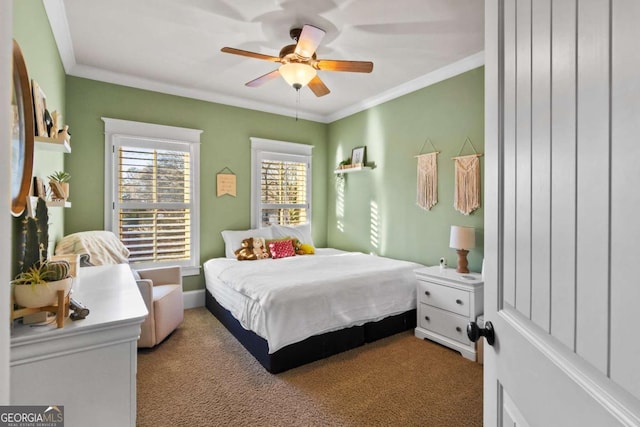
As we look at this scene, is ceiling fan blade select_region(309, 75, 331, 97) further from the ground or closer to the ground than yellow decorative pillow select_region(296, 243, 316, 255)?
further from the ground

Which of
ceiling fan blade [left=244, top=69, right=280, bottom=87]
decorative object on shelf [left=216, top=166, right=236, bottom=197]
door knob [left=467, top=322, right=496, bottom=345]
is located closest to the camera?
door knob [left=467, top=322, right=496, bottom=345]

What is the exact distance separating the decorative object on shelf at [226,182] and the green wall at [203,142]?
6 centimetres

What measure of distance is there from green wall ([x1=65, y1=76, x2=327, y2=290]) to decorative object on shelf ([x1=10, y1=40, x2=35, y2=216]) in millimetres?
2348

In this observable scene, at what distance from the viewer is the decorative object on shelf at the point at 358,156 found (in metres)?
4.49

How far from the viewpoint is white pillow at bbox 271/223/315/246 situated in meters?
4.45

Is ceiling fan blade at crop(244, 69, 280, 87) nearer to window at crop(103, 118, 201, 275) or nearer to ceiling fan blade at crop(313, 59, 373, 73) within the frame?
ceiling fan blade at crop(313, 59, 373, 73)

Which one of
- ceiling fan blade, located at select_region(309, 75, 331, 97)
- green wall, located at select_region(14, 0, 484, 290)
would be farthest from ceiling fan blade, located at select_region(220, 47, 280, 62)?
green wall, located at select_region(14, 0, 484, 290)

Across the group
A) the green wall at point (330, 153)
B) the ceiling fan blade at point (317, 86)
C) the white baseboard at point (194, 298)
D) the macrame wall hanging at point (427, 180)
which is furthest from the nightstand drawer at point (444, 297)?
the white baseboard at point (194, 298)

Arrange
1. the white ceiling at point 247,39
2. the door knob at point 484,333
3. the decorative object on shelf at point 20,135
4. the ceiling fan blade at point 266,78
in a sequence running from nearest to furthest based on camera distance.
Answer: the door knob at point 484,333, the decorative object on shelf at point 20,135, the white ceiling at point 247,39, the ceiling fan blade at point 266,78

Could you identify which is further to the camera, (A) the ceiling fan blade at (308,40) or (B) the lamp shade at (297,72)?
(B) the lamp shade at (297,72)

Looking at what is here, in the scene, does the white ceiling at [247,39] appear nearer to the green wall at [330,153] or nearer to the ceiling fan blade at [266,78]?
the green wall at [330,153]

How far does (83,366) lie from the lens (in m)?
1.11

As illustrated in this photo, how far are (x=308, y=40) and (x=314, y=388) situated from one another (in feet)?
8.17

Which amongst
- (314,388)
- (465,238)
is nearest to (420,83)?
(465,238)
